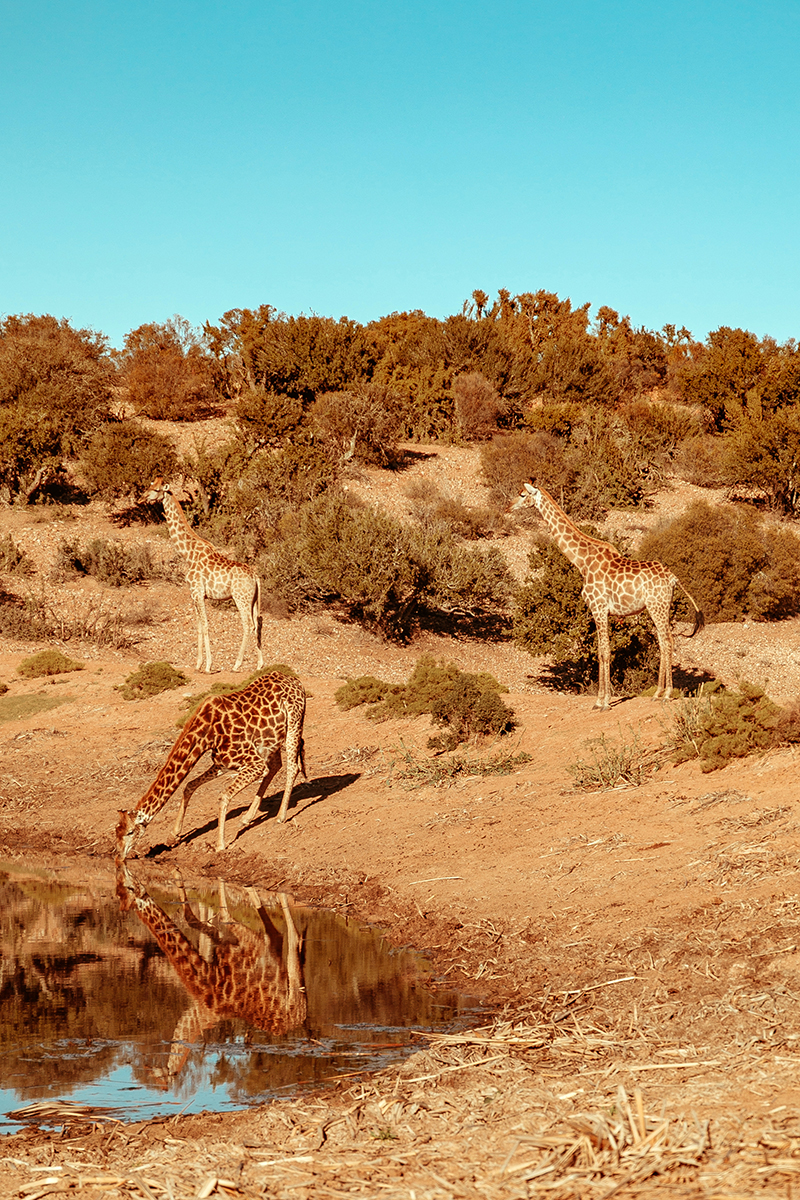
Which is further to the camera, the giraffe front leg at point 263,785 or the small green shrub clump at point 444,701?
the small green shrub clump at point 444,701

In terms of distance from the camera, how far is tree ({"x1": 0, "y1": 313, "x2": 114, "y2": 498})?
104 feet

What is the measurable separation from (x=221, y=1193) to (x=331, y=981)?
396 cm

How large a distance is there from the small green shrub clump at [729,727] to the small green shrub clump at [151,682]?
9.67 m

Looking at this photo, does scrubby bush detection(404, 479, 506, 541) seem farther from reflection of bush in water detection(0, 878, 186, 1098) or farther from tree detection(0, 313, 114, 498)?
reflection of bush in water detection(0, 878, 186, 1098)

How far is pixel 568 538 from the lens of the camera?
58.6 ft

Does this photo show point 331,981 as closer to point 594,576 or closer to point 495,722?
point 495,722

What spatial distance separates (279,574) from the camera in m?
26.5

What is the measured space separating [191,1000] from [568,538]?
1102 cm

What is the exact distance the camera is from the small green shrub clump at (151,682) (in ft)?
64.8

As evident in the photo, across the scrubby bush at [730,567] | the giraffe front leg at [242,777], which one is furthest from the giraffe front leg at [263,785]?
the scrubby bush at [730,567]

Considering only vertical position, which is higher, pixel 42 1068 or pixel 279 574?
pixel 279 574

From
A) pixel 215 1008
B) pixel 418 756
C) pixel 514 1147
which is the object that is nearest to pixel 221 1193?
pixel 514 1147

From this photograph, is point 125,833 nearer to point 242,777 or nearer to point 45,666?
point 242,777

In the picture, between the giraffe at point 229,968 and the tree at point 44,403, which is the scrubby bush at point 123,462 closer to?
the tree at point 44,403
